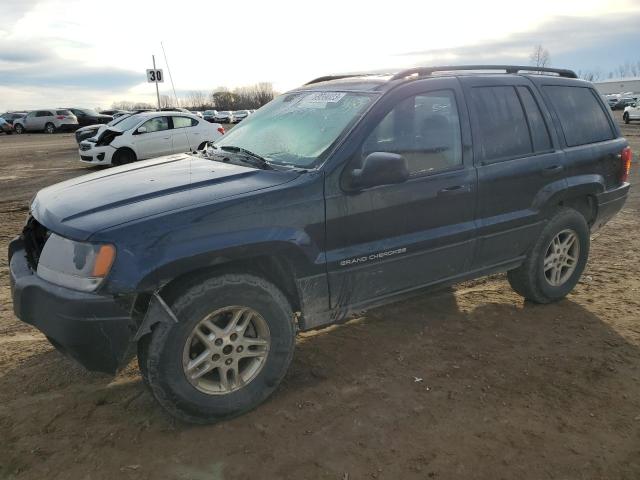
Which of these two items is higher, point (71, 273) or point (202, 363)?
point (71, 273)

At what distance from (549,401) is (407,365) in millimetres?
895

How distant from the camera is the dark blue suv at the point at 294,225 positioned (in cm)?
265

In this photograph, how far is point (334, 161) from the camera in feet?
10.2

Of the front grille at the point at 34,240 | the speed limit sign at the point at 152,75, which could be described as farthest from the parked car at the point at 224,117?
the front grille at the point at 34,240

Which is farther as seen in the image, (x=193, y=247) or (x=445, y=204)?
(x=445, y=204)

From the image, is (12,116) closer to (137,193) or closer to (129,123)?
(129,123)

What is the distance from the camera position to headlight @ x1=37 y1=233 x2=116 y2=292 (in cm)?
255

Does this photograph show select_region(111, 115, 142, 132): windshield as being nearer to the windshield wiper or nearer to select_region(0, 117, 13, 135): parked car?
the windshield wiper

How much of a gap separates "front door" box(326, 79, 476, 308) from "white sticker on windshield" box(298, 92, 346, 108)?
1.31 feet

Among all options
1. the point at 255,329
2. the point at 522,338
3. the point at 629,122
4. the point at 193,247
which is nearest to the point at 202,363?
the point at 255,329

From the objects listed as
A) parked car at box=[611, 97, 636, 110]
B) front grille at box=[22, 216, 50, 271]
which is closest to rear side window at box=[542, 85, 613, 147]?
front grille at box=[22, 216, 50, 271]

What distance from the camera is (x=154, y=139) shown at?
1357 cm

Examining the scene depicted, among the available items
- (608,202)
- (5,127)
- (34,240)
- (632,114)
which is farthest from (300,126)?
(5,127)

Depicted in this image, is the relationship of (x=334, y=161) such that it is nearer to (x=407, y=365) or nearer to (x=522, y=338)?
(x=407, y=365)
